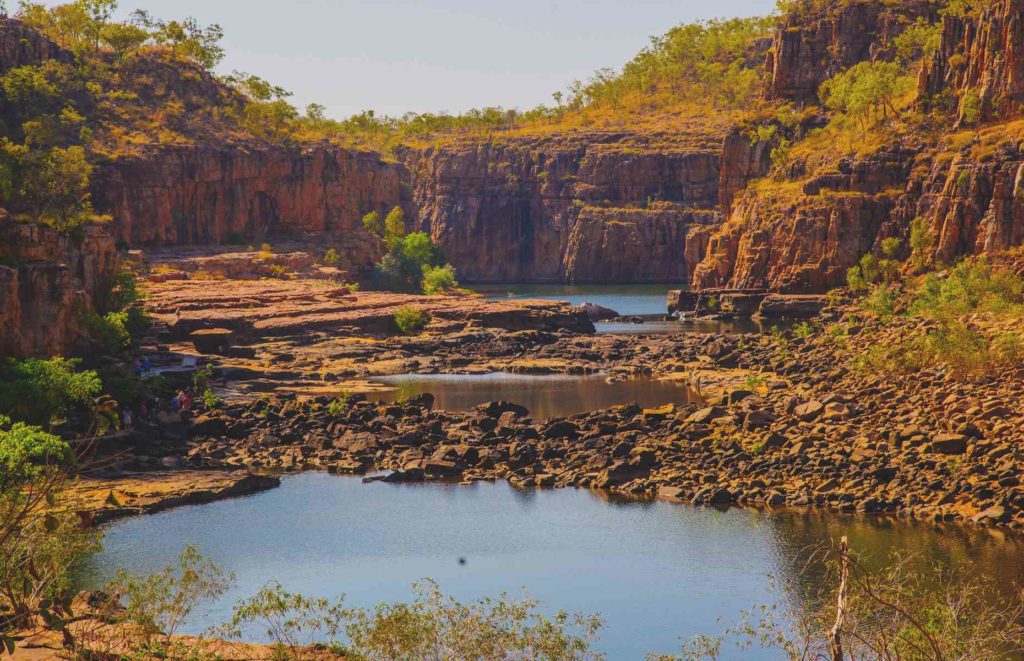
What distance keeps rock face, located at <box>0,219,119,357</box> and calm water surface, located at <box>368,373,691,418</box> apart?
14.2 m

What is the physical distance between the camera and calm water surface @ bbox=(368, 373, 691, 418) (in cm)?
5291

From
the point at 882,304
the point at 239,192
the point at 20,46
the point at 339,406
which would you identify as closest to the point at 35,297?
the point at 339,406

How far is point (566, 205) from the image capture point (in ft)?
566

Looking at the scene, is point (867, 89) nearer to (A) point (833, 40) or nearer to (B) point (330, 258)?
(A) point (833, 40)

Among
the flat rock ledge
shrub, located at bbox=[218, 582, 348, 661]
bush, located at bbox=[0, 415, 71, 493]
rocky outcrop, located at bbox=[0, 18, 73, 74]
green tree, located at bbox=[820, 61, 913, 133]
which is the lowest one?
the flat rock ledge

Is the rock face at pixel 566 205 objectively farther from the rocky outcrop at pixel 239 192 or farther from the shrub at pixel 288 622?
the shrub at pixel 288 622

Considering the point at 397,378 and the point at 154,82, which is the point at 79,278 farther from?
the point at 154,82

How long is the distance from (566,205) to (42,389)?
136615mm

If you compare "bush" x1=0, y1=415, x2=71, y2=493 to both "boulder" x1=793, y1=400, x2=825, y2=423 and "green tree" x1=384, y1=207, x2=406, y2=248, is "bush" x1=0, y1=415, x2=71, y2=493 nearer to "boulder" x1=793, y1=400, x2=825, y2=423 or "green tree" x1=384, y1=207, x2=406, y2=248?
"boulder" x1=793, y1=400, x2=825, y2=423

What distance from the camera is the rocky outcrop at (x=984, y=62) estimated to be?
86188 mm

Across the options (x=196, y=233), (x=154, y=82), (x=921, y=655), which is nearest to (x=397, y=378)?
(x=921, y=655)

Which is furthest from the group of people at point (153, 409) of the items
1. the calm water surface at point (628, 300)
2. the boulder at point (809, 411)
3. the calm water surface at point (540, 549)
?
the calm water surface at point (628, 300)

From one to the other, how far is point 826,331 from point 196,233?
62.2 meters

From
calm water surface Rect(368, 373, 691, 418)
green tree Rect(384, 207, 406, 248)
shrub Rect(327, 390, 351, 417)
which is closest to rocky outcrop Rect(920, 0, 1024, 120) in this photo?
calm water surface Rect(368, 373, 691, 418)
